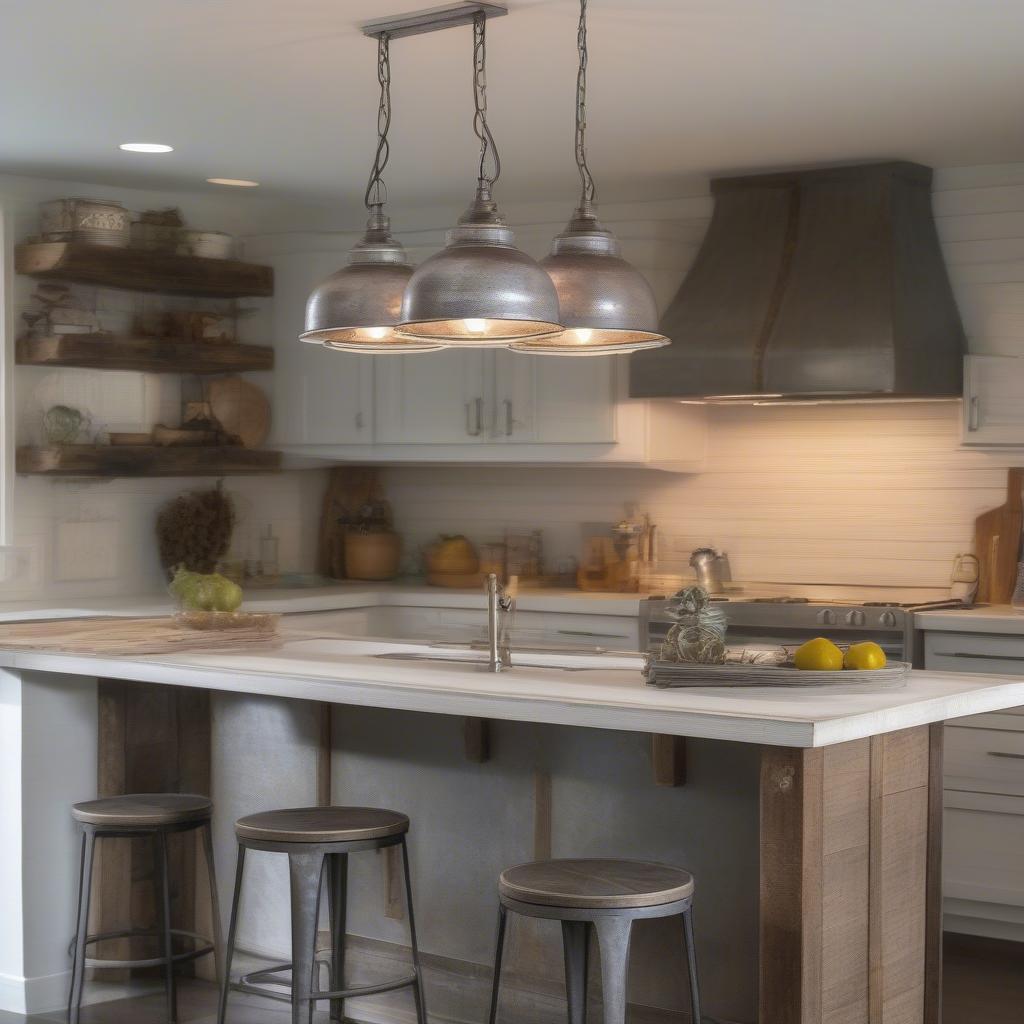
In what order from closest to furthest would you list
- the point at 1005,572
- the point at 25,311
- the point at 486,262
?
the point at 486,262 → the point at 1005,572 → the point at 25,311

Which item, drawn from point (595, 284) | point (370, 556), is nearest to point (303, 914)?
point (595, 284)

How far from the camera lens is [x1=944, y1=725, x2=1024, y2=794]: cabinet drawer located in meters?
5.02

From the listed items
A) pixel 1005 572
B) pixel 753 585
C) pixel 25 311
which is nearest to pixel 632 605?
pixel 753 585

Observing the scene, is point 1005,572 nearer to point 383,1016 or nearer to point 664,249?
point 664,249

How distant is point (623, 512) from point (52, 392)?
2.33 metres

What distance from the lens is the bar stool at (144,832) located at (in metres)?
3.88

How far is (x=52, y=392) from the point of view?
608 cm

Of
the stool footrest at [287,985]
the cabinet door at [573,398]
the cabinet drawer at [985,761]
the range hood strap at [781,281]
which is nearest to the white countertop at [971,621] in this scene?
the cabinet drawer at [985,761]

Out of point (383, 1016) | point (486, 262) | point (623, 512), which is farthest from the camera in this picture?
point (623, 512)

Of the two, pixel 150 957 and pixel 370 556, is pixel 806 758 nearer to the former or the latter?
pixel 150 957

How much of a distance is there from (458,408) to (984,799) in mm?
2589

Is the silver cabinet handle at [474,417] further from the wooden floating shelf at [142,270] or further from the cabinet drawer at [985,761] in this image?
the cabinet drawer at [985,761]

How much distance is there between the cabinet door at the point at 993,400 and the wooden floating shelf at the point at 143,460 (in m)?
2.91

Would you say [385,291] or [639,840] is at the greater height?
[385,291]
